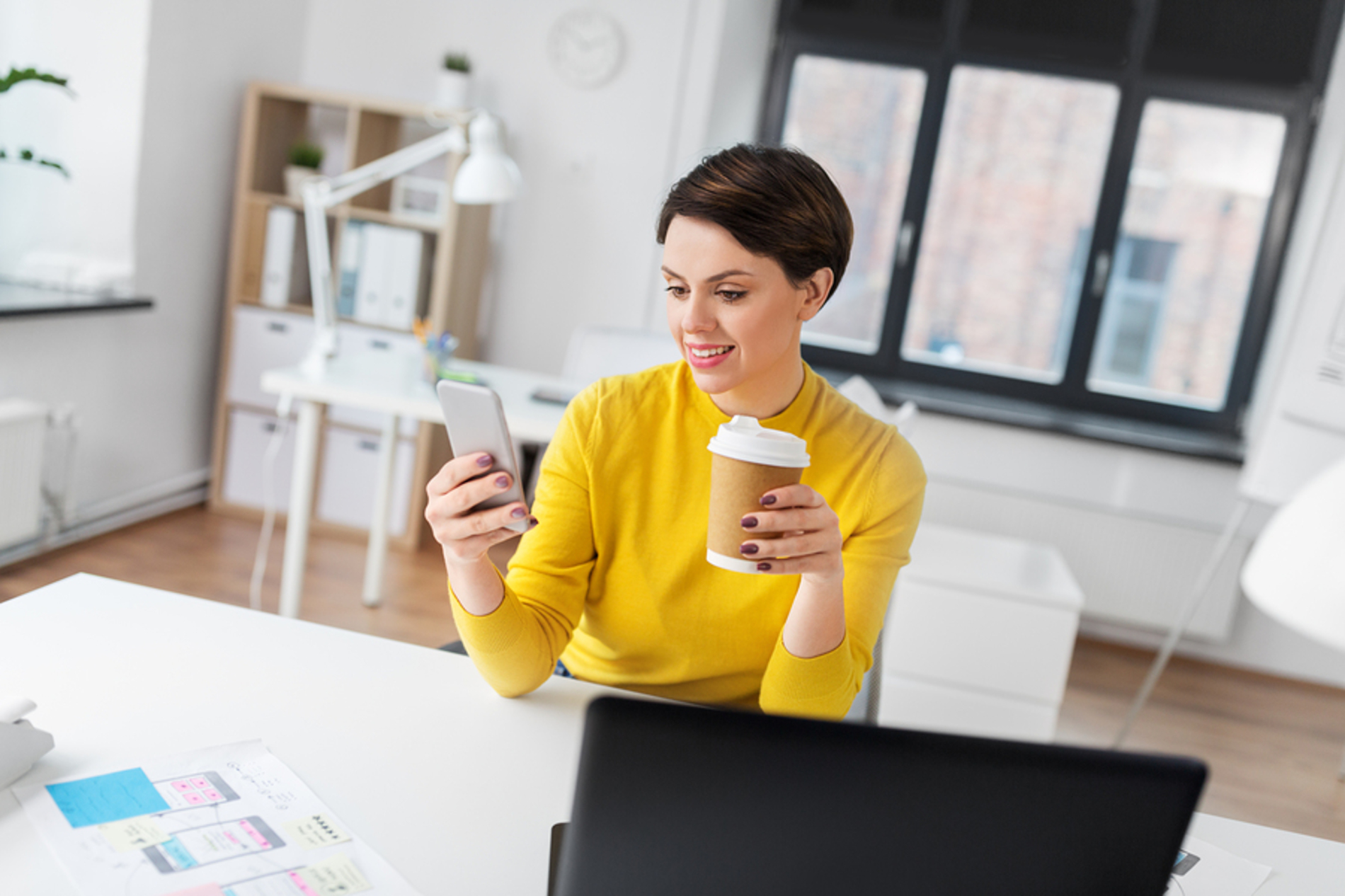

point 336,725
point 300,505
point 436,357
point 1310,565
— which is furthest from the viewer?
point 436,357

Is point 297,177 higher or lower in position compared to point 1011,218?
lower

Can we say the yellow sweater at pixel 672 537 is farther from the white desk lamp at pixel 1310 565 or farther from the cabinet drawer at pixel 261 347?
the cabinet drawer at pixel 261 347

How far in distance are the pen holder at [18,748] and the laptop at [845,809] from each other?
21.6 inches

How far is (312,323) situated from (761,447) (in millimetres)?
3288

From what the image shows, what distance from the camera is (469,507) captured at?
0.99 m

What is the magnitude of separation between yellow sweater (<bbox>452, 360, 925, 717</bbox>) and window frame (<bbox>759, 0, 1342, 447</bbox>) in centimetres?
282

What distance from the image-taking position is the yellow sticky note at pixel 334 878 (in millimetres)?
Result: 802

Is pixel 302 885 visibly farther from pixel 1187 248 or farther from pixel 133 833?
pixel 1187 248

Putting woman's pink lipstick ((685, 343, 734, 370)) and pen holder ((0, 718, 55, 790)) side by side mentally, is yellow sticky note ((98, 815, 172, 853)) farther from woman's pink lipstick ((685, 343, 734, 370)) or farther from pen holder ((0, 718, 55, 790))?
woman's pink lipstick ((685, 343, 734, 370))

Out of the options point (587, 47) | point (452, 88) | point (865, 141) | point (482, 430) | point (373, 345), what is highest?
point (587, 47)

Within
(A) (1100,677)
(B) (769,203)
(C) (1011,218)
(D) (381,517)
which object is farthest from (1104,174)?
(B) (769,203)

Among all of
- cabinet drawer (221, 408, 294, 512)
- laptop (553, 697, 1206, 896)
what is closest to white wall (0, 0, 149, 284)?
cabinet drawer (221, 408, 294, 512)

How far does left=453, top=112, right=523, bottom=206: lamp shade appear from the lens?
2852 mm

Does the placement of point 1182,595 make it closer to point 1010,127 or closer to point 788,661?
point 1010,127
